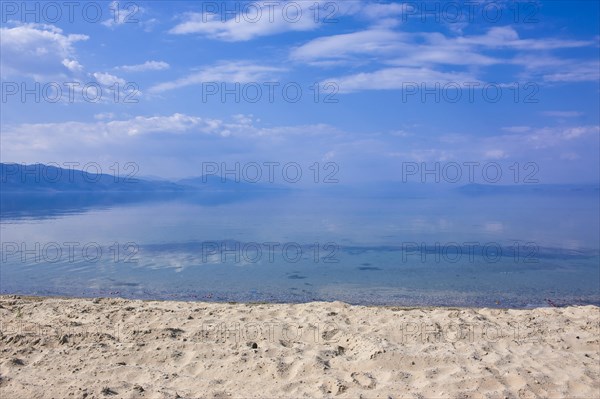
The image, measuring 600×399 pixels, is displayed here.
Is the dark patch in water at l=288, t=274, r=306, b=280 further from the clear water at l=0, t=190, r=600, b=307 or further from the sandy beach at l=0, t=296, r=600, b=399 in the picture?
the sandy beach at l=0, t=296, r=600, b=399

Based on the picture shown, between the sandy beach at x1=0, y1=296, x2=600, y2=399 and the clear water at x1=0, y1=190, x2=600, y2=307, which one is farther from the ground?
the sandy beach at x1=0, y1=296, x2=600, y2=399

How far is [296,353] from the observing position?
8.09 m

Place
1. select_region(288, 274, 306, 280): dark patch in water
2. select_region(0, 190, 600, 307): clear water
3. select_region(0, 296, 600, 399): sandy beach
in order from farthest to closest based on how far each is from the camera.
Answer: select_region(288, 274, 306, 280): dark patch in water, select_region(0, 190, 600, 307): clear water, select_region(0, 296, 600, 399): sandy beach

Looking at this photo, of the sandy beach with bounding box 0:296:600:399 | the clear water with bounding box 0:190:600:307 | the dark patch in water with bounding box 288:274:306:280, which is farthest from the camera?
the dark patch in water with bounding box 288:274:306:280

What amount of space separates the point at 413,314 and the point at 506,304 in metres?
6.19

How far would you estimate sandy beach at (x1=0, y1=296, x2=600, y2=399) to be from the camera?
682 cm

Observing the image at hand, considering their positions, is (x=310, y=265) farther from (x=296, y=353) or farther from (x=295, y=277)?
(x=296, y=353)

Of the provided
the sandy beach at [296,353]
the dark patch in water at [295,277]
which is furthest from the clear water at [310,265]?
the sandy beach at [296,353]

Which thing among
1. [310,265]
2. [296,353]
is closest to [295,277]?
[310,265]

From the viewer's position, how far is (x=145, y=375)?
23.8 feet

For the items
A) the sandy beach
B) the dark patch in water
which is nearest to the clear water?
the dark patch in water

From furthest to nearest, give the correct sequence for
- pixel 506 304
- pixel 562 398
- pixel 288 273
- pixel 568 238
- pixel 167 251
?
1. pixel 568 238
2. pixel 167 251
3. pixel 288 273
4. pixel 506 304
5. pixel 562 398

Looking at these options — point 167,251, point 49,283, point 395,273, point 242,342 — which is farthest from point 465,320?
point 167,251

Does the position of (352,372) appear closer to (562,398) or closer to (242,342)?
(242,342)
